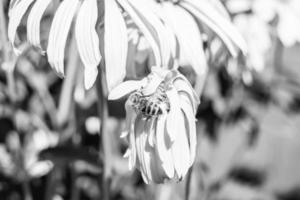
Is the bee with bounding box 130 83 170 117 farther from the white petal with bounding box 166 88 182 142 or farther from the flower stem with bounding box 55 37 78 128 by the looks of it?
the flower stem with bounding box 55 37 78 128

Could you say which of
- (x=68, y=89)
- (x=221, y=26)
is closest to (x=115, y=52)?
(x=221, y=26)

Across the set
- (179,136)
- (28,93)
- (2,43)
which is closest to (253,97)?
(28,93)

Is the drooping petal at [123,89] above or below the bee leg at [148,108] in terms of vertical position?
above

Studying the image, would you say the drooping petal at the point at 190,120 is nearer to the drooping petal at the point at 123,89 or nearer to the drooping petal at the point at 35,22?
the drooping petal at the point at 123,89

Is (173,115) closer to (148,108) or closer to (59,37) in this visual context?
(148,108)

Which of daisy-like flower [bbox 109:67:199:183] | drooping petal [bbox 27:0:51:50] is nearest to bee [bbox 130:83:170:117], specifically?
daisy-like flower [bbox 109:67:199:183]

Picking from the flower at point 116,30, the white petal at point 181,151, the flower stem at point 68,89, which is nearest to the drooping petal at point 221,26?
the flower at point 116,30

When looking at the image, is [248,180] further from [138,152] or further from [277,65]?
[138,152]
